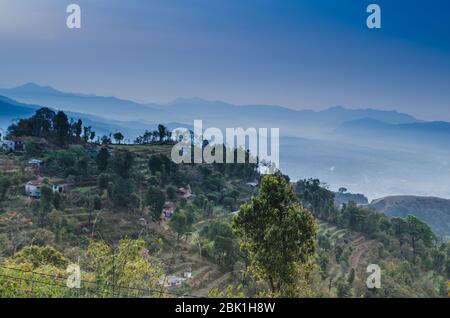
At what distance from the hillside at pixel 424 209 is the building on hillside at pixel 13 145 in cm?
3547

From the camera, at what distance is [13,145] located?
3038cm

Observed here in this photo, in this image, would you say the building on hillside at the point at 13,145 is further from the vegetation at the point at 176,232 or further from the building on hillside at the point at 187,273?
the building on hillside at the point at 187,273

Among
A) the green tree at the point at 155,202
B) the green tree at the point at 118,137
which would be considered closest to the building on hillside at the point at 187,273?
the green tree at the point at 155,202

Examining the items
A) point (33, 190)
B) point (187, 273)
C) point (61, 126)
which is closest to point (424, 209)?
point (187, 273)

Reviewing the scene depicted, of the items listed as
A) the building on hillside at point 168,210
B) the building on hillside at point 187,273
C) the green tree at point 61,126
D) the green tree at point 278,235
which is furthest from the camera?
the green tree at point 61,126

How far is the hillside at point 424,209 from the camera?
48219 millimetres

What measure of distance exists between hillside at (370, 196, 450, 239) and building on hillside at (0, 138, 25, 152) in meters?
35.5

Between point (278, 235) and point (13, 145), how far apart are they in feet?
93.1

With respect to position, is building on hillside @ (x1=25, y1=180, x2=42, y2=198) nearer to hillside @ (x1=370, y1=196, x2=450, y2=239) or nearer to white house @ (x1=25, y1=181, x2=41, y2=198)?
white house @ (x1=25, y1=181, x2=41, y2=198)

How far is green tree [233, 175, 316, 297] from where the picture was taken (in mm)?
6848

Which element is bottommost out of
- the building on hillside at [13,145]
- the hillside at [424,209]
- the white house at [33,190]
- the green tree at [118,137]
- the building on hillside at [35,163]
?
the hillside at [424,209]

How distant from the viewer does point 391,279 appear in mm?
19562

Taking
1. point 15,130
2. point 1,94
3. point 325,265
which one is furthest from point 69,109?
point 325,265
